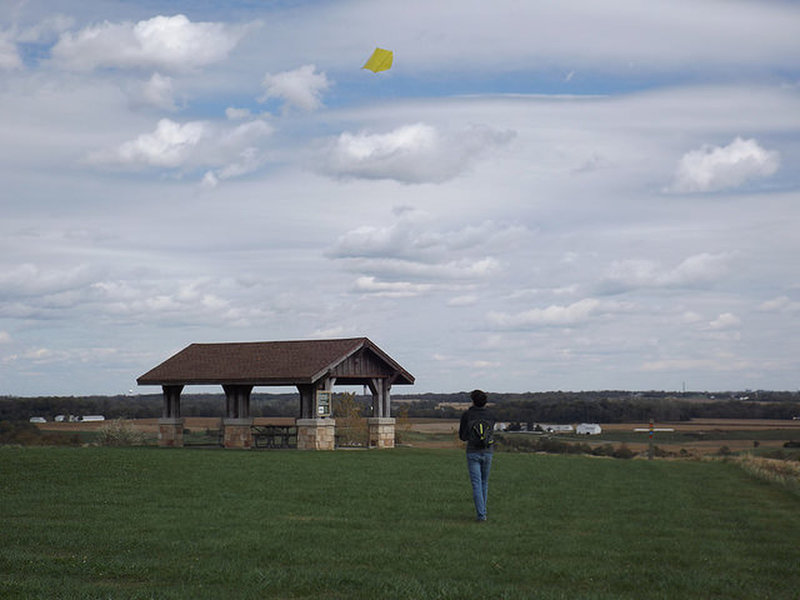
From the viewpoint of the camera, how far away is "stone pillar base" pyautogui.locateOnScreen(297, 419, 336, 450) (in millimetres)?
38125

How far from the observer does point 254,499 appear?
1841cm

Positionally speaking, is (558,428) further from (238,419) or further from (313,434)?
(313,434)

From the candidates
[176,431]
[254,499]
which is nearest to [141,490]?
[254,499]

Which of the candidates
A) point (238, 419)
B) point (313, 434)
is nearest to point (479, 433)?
point (313, 434)

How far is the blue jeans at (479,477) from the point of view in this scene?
15883 mm

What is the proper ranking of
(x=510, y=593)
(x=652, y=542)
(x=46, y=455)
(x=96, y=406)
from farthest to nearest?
(x=96, y=406), (x=46, y=455), (x=652, y=542), (x=510, y=593)

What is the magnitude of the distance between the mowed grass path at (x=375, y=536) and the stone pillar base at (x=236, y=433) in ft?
48.7

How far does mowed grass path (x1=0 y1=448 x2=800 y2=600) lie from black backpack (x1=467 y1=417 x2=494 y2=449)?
1.25m

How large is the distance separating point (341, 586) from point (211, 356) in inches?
1286

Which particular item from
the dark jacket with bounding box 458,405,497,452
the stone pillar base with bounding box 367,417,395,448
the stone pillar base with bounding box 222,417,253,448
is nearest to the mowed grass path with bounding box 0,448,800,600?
the dark jacket with bounding box 458,405,497,452

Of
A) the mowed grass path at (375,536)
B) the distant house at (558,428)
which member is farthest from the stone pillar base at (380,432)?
the distant house at (558,428)

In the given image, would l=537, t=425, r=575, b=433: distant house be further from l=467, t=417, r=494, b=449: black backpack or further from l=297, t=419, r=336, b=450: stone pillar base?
l=467, t=417, r=494, b=449: black backpack

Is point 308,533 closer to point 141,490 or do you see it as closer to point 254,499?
point 254,499

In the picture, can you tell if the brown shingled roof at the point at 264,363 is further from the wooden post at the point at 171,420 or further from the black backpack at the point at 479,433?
the black backpack at the point at 479,433
